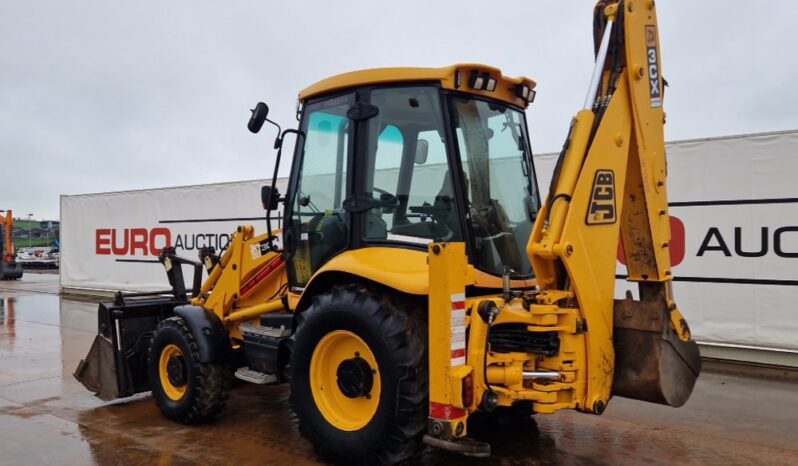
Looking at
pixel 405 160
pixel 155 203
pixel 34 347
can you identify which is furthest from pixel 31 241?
pixel 405 160

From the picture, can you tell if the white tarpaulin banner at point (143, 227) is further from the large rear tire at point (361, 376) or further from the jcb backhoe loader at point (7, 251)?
the jcb backhoe loader at point (7, 251)

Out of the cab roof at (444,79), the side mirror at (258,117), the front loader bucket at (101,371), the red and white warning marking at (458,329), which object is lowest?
the front loader bucket at (101,371)

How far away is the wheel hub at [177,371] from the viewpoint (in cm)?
516

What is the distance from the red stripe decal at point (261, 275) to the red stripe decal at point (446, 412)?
7.91 feet

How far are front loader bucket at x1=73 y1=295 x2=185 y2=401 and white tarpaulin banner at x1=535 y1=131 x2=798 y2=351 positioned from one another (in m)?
5.48

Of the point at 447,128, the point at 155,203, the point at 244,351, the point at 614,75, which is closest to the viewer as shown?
the point at 614,75

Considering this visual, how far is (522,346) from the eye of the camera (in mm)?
3477

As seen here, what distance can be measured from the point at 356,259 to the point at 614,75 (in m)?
1.93

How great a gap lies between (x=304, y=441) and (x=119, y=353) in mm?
2039

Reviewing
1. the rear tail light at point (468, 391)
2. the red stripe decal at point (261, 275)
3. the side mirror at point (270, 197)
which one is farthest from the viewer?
the red stripe decal at point (261, 275)

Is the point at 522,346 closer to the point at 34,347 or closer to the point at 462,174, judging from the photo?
the point at 462,174

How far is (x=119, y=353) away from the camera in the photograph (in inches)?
220

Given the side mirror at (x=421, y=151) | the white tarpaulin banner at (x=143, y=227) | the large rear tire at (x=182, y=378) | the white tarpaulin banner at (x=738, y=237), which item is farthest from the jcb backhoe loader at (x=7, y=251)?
the side mirror at (x=421, y=151)

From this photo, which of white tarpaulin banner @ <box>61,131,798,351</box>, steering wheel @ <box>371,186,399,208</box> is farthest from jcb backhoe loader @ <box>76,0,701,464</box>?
white tarpaulin banner @ <box>61,131,798,351</box>
